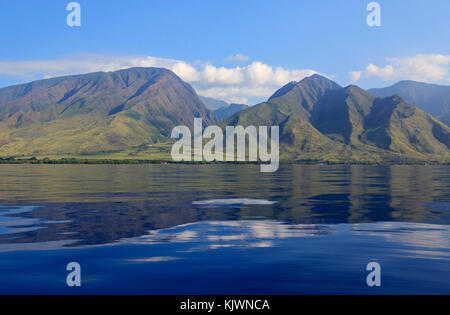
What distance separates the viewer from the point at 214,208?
72562mm

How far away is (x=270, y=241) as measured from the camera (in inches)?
1766

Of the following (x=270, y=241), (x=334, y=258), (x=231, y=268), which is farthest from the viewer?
(x=270, y=241)

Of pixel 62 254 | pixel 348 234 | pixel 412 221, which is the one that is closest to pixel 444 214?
pixel 412 221

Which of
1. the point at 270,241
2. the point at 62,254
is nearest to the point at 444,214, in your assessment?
the point at 270,241

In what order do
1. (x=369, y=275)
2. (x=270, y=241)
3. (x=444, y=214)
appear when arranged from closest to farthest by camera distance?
(x=369, y=275) → (x=270, y=241) → (x=444, y=214)

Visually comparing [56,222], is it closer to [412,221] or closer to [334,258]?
[334,258]
